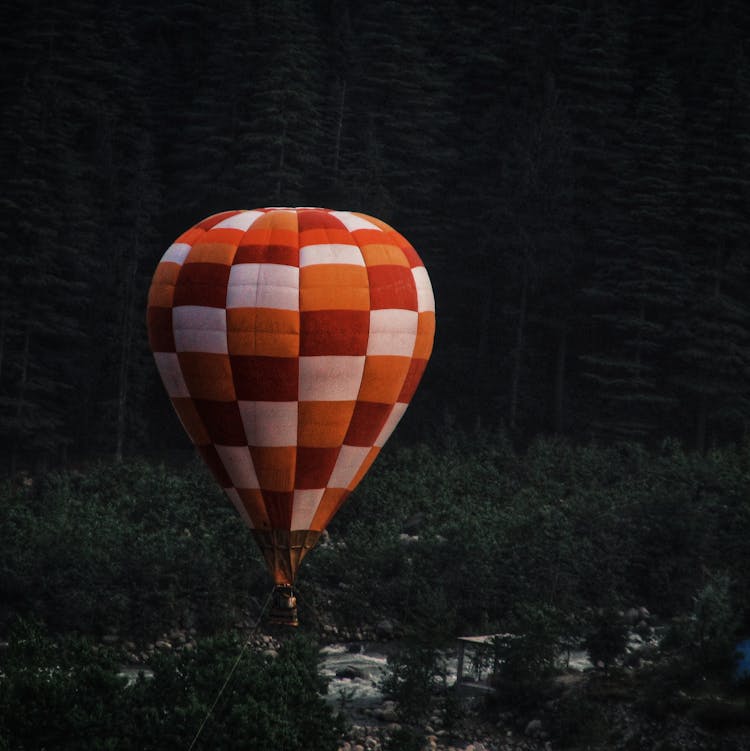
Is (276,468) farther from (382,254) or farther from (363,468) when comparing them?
(382,254)

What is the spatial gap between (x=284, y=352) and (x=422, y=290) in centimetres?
232

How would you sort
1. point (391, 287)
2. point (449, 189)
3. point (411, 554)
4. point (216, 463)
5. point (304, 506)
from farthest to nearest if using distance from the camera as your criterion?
point (449, 189) → point (411, 554) → point (216, 463) → point (391, 287) → point (304, 506)

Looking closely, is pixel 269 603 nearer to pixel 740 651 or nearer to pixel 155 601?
pixel 155 601

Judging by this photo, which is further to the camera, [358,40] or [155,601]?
[358,40]

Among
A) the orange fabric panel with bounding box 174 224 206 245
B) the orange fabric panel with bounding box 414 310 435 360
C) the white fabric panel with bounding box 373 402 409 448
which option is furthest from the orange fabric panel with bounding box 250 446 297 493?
the orange fabric panel with bounding box 174 224 206 245

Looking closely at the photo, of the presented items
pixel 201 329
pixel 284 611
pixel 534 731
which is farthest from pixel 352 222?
pixel 534 731

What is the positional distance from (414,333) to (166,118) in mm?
28386

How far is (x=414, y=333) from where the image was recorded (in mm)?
17359

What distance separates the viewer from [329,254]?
54.3 ft

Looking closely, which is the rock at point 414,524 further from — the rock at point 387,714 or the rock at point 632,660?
the rock at point 387,714

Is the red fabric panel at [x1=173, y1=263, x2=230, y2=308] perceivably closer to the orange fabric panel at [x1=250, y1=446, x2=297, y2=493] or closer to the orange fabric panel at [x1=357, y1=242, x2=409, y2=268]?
the orange fabric panel at [x1=357, y1=242, x2=409, y2=268]

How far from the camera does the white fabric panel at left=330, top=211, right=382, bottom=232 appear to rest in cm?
1714

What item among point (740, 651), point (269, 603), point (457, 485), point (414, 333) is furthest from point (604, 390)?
point (414, 333)

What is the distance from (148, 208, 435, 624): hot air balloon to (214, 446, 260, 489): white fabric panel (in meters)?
0.02
